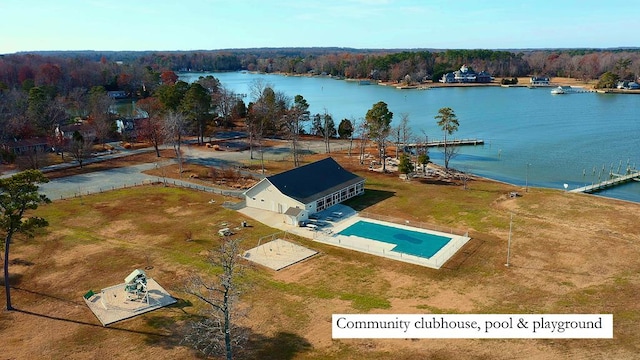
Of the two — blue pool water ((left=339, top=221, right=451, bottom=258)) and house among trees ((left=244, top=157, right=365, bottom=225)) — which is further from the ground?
house among trees ((left=244, top=157, right=365, bottom=225))

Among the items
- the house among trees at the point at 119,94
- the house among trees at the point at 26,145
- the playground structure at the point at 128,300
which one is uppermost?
the house among trees at the point at 119,94

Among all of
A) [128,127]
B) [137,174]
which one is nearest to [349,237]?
[137,174]

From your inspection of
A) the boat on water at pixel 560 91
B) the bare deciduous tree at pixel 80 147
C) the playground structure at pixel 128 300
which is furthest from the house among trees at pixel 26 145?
the boat on water at pixel 560 91

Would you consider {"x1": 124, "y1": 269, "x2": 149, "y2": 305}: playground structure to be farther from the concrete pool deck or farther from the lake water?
the lake water

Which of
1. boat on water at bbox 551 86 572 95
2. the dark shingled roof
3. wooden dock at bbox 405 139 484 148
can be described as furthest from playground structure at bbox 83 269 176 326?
boat on water at bbox 551 86 572 95

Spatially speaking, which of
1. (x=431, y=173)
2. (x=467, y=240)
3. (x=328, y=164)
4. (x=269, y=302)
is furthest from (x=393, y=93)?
(x=269, y=302)

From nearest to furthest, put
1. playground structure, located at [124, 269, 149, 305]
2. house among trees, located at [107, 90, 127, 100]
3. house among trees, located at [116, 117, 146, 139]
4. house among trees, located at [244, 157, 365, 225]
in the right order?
playground structure, located at [124, 269, 149, 305], house among trees, located at [244, 157, 365, 225], house among trees, located at [116, 117, 146, 139], house among trees, located at [107, 90, 127, 100]

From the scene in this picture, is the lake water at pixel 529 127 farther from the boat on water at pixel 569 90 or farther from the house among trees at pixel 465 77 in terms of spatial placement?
the house among trees at pixel 465 77
